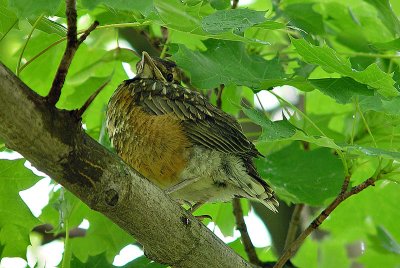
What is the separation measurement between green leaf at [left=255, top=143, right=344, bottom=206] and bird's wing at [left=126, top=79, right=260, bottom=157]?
331 mm

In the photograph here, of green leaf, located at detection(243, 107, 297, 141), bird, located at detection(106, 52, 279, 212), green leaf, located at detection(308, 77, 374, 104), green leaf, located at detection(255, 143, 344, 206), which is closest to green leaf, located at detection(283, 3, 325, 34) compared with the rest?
green leaf, located at detection(255, 143, 344, 206)

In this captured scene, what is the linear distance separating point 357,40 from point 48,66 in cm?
180

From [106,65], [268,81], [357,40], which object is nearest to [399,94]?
[268,81]

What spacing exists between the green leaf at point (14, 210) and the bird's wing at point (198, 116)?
64 cm

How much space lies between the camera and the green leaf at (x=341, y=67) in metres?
2.83

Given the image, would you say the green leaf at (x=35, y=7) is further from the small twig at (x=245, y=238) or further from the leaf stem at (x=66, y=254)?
the small twig at (x=245, y=238)

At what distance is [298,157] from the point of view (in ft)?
12.8

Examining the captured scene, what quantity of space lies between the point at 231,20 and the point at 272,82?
0.57 meters

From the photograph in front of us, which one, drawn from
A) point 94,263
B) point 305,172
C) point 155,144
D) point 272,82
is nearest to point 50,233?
point 94,263

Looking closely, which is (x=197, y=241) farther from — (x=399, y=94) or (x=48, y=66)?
(x=48, y=66)

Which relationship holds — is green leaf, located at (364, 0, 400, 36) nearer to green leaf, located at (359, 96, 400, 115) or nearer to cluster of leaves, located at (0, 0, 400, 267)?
cluster of leaves, located at (0, 0, 400, 267)

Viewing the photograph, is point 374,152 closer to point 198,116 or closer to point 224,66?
point 224,66

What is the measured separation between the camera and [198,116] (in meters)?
3.57

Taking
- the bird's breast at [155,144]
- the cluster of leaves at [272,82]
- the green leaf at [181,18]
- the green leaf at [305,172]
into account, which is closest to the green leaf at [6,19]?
the cluster of leaves at [272,82]
